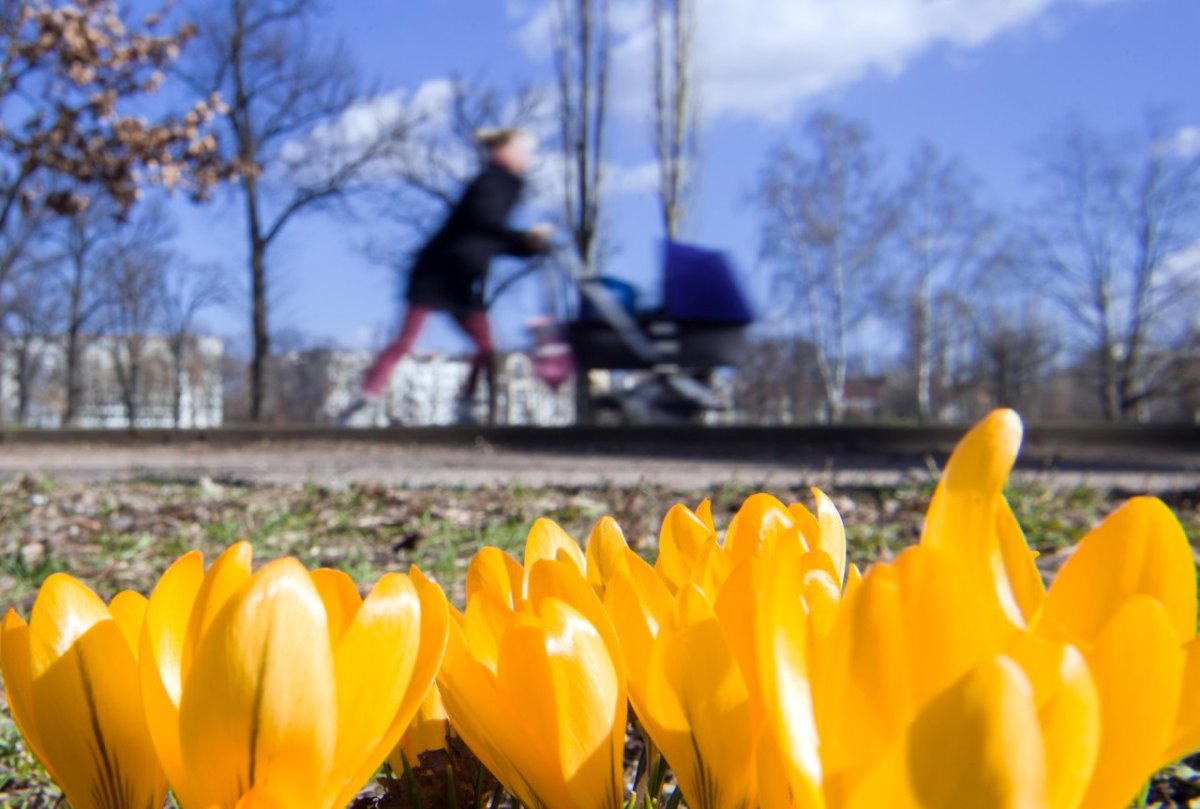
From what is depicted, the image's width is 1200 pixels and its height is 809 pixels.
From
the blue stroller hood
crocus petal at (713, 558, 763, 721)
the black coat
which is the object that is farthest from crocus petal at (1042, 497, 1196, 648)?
the blue stroller hood

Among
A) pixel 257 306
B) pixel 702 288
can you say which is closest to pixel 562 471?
pixel 702 288

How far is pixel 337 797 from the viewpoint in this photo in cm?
36

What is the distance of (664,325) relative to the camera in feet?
36.0

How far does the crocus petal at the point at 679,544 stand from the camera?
1.75ft

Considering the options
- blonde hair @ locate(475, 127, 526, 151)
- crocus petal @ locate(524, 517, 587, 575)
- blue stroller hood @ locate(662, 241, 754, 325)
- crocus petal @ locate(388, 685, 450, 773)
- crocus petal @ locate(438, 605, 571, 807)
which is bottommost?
crocus petal @ locate(388, 685, 450, 773)

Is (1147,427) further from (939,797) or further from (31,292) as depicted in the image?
(31,292)

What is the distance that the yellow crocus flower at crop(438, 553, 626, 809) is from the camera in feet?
1.19

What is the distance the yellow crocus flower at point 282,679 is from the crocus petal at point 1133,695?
0.76 feet

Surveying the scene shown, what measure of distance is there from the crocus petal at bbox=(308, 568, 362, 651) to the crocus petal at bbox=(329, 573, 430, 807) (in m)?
0.03

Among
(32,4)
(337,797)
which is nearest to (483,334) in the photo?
(32,4)

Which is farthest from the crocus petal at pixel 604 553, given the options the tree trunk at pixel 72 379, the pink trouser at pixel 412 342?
the tree trunk at pixel 72 379

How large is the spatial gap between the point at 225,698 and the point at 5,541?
3.17 m

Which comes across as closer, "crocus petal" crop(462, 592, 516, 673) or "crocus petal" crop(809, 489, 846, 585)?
"crocus petal" crop(462, 592, 516, 673)

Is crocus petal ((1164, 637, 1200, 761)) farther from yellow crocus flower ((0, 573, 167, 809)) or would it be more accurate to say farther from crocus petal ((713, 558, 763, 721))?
yellow crocus flower ((0, 573, 167, 809))
